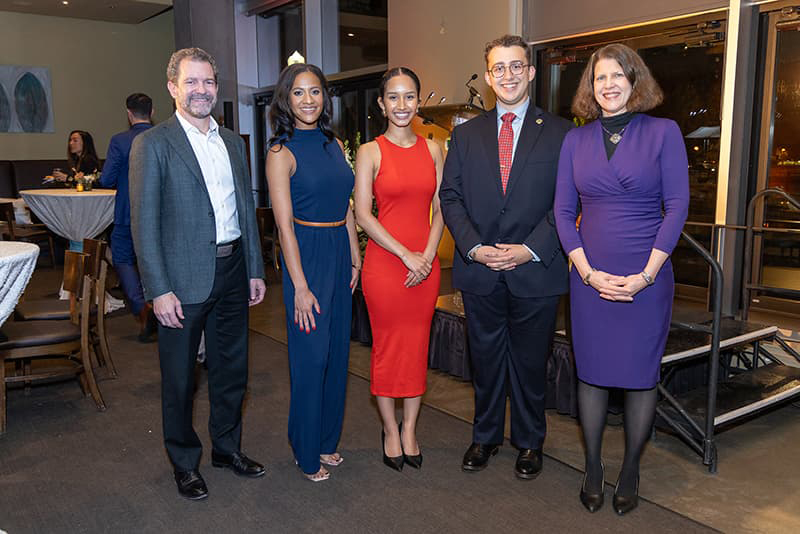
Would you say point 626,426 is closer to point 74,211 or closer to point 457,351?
point 457,351

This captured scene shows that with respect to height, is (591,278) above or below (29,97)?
below

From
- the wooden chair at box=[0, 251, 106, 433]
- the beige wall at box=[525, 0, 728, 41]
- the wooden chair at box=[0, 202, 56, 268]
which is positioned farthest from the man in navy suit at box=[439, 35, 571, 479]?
the wooden chair at box=[0, 202, 56, 268]

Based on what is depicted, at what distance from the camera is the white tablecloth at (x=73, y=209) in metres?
6.59

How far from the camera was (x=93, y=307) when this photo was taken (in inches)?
170

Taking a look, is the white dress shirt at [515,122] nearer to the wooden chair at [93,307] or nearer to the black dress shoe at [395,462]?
the black dress shoe at [395,462]

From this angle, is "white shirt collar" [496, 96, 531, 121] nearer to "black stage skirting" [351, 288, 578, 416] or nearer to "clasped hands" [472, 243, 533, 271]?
"clasped hands" [472, 243, 533, 271]

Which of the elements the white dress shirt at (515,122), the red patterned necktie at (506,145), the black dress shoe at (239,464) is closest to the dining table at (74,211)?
the black dress shoe at (239,464)

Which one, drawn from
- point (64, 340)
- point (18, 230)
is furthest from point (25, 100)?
point (64, 340)

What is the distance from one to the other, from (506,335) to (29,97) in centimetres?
1058

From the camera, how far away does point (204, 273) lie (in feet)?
8.82

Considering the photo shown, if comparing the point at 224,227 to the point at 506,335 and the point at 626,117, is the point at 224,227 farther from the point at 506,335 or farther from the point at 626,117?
the point at 626,117

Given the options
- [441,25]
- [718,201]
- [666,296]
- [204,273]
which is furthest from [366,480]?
[441,25]

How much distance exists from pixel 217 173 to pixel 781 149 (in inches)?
152

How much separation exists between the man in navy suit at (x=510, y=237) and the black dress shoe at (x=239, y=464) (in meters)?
1.07
